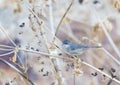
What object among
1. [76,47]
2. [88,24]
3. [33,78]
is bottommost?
[33,78]

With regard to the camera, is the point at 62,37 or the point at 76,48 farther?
the point at 62,37

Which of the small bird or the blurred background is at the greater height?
the small bird

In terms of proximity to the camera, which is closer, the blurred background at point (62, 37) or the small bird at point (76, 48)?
the small bird at point (76, 48)

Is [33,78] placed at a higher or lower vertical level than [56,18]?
lower

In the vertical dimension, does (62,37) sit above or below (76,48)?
below

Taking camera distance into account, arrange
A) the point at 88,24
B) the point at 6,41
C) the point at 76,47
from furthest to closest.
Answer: the point at 88,24 → the point at 6,41 → the point at 76,47

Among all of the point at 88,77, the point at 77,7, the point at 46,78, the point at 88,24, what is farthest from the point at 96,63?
the point at 77,7

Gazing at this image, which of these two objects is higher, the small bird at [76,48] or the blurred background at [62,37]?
the small bird at [76,48]

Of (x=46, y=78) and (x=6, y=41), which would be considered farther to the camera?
(x=6, y=41)

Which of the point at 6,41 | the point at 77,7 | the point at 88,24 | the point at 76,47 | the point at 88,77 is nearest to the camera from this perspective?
the point at 76,47

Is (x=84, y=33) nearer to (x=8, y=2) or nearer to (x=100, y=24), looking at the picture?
(x=8, y=2)

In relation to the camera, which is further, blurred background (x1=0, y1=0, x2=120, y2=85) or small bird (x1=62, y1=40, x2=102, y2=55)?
blurred background (x1=0, y1=0, x2=120, y2=85)
